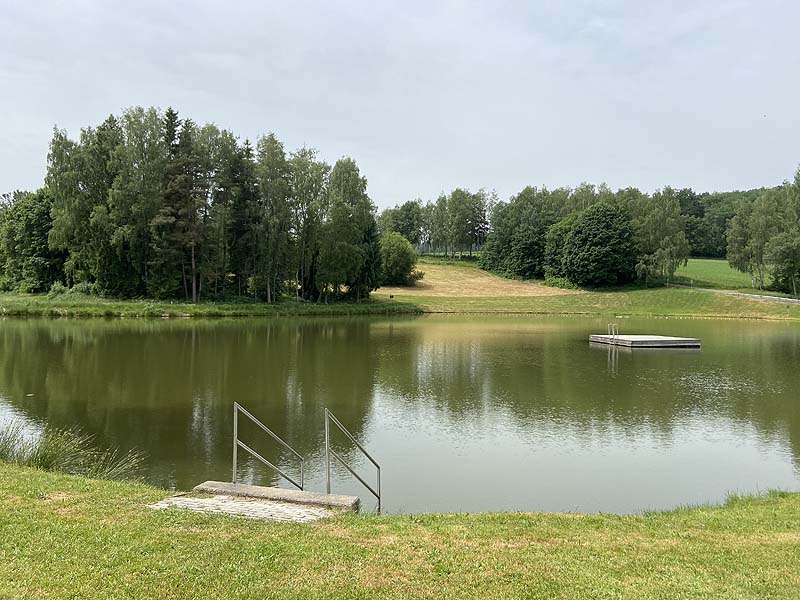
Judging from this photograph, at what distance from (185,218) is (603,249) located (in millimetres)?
49865

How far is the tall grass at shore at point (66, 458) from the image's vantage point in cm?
1009

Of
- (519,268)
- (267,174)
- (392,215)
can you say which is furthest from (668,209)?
(392,215)

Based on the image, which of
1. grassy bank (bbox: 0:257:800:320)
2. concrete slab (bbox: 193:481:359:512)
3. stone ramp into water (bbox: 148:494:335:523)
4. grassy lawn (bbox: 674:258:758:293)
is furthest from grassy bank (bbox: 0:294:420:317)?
Answer: grassy lawn (bbox: 674:258:758:293)

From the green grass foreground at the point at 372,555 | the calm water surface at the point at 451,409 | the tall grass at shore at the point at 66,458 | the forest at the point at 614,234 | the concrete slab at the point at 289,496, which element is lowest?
the calm water surface at the point at 451,409

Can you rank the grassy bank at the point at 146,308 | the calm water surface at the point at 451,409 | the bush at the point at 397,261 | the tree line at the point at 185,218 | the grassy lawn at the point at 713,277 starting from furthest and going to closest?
the bush at the point at 397,261 → the grassy lawn at the point at 713,277 → the tree line at the point at 185,218 → the grassy bank at the point at 146,308 → the calm water surface at the point at 451,409

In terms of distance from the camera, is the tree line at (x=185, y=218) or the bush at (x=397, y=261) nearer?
the tree line at (x=185, y=218)

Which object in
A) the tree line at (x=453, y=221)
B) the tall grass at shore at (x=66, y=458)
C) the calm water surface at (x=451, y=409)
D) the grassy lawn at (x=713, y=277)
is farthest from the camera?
the tree line at (x=453, y=221)

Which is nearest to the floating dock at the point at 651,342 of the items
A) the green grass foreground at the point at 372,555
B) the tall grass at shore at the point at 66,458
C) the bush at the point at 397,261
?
the green grass foreground at the point at 372,555

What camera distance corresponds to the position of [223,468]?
11492 millimetres

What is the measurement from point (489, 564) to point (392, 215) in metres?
120

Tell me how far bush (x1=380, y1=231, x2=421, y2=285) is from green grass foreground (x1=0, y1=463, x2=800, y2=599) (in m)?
69.7

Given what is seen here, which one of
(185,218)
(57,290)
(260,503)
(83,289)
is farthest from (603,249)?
(260,503)

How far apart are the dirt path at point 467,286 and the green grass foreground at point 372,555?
63709mm

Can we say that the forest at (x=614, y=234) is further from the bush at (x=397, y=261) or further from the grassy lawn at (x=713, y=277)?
the bush at (x=397, y=261)
